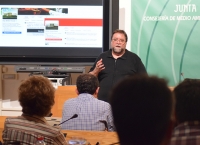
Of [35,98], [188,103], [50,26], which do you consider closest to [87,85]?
[35,98]

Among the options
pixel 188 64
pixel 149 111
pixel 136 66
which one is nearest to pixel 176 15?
pixel 188 64

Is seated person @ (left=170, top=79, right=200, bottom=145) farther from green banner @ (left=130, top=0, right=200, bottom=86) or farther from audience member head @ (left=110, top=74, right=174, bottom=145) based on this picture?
green banner @ (left=130, top=0, right=200, bottom=86)

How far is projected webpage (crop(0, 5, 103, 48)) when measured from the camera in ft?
16.2

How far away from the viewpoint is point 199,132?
1.38 meters

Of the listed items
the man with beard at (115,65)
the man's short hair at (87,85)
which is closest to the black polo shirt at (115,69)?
the man with beard at (115,65)

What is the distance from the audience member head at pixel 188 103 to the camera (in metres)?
1.39

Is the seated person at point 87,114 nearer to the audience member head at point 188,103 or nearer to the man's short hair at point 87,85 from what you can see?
the man's short hair at point 87,85

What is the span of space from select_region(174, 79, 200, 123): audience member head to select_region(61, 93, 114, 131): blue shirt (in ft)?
4.19

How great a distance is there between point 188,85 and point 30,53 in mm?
3834

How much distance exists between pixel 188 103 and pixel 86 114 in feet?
4.56

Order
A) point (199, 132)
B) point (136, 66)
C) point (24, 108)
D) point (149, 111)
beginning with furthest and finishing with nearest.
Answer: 1. point (136, 66)
2. point (24, 108)
3. point (199, 132)
4. point (149, 111)

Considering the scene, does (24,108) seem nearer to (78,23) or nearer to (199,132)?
(199,132)

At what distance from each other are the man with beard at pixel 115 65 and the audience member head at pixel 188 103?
8.68 feet

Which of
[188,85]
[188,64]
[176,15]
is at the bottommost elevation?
[188,64]
